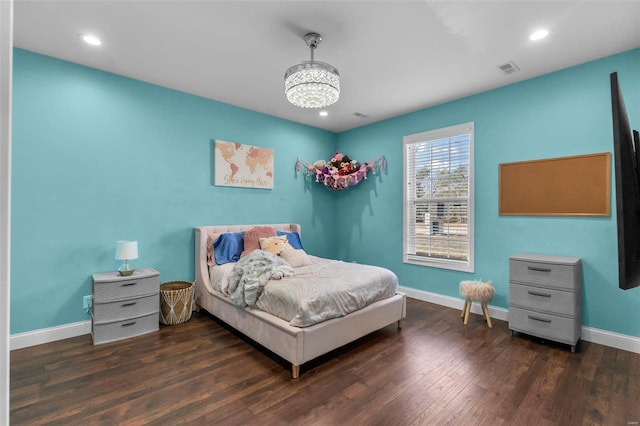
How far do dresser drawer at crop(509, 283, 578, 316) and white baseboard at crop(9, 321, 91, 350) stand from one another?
4.25 meters

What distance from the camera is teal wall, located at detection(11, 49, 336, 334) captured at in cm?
274

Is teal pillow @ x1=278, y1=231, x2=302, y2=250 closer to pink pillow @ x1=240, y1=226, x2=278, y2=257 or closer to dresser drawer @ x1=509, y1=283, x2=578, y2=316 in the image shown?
pink pillow @ x1=240, y1=226, x2=278, y2=257

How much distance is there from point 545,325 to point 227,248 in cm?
336

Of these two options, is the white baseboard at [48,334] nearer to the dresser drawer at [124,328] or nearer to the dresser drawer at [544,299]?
the dresser drawer at [124,328]

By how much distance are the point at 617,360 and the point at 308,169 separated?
4111 millimetres

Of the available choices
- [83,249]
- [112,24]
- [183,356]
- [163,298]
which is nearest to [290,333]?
[183,356]

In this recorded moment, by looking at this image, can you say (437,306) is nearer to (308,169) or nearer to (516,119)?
(516,119)

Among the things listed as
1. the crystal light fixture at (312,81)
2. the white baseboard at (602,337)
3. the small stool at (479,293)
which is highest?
the crystal light fixture at (312,81)

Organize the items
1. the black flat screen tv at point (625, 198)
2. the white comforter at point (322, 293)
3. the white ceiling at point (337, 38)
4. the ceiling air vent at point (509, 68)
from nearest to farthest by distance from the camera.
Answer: the black flat screen tv at point (625, 198) < the white ceiling at point (337, 38) < the white comforter at point (322, 293) < the ceiling air vent at point (509, 68)

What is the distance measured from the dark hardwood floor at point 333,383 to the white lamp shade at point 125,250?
80cm

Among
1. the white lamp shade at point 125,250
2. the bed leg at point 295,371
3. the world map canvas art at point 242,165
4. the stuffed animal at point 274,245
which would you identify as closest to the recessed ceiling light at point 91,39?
the world map canvas art at point 242,165

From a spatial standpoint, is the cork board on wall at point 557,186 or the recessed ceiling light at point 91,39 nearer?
the recessed ceiling light at point 91,39

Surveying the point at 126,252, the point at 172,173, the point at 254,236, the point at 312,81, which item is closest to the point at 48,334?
the point at 126,252

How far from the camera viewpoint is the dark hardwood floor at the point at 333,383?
1.87 metres
